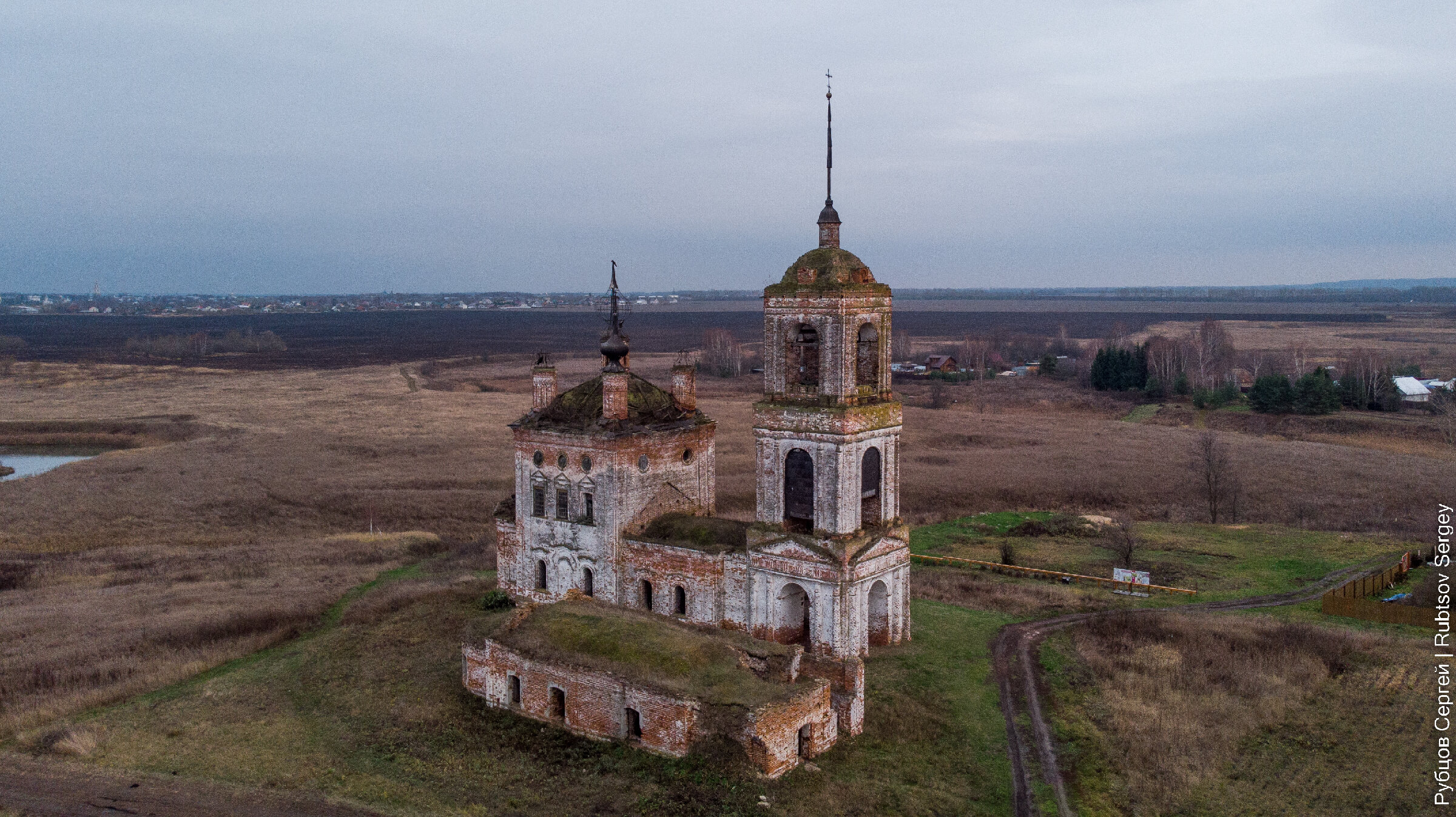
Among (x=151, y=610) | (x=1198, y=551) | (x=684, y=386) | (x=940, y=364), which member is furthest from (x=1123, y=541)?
(x=940, y=364)

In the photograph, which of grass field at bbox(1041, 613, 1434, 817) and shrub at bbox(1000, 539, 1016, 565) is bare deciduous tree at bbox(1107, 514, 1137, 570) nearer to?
shrub at bbox(1000, 539, 1016, 565)

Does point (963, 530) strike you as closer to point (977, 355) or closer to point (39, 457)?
point (39, 457)

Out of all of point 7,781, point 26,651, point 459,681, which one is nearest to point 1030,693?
point 459,681

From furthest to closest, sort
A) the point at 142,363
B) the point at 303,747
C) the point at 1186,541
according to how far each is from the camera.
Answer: the point at 142,363 → the point at 1186,541 → the point at 303,747

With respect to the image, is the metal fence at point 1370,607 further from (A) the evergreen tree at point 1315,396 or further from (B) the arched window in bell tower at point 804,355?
(A) the evergreen tree at point 1315,396

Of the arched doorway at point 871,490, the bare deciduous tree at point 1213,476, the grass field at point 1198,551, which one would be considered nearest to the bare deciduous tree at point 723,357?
the bare deciduous tree at point 1213,476

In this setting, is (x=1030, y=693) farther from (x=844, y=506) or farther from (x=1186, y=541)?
(x=1186, y=541)
